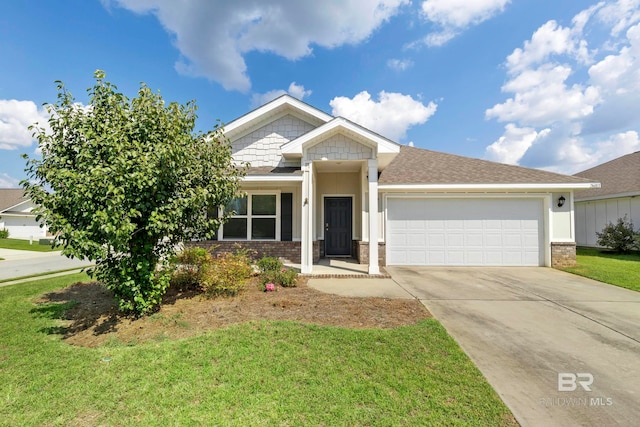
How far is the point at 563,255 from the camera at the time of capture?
9328mm

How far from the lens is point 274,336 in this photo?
3.77 metres

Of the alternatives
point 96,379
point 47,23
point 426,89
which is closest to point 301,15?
point 426,89

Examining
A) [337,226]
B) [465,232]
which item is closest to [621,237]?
[465,232]

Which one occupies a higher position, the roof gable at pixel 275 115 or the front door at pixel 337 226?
the roof gable at pixel 275 115

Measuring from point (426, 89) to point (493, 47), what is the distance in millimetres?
3507

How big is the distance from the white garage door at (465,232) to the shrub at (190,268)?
6.31 metres

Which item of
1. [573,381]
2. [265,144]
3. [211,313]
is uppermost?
[265,144]

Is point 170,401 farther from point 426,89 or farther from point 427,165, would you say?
point 426,89

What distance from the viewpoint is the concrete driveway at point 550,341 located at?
254 centimetres

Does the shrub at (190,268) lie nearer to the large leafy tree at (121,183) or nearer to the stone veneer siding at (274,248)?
the large leafy tree at (121,183)

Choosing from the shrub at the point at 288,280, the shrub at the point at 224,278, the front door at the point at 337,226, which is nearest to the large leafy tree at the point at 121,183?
the shrub at the point at 224,278

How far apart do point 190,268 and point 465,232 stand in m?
9.09

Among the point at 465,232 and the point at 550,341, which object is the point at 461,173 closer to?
the point at 465,232

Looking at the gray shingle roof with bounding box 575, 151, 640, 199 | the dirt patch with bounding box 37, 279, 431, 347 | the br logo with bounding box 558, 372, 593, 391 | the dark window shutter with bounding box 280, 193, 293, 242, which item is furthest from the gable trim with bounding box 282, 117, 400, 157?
the gray shingle roof with bounding box 575, 151, 640, 199
